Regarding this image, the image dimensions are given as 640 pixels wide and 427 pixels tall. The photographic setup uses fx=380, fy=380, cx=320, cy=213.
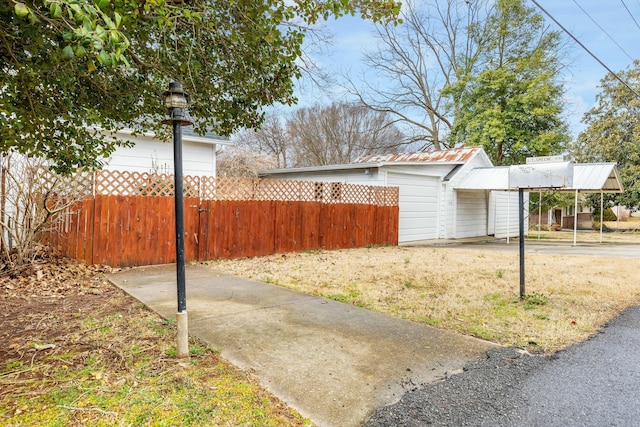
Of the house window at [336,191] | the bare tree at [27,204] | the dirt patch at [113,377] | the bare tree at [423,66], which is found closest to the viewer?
the dirt patch at [113,377]

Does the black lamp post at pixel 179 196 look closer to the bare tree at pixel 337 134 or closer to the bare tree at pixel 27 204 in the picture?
the bare tree at pixel 27 204

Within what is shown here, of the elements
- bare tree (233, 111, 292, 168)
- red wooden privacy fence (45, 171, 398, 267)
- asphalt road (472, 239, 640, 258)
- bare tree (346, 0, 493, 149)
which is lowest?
asphalt road (472, 239, 640, 258)

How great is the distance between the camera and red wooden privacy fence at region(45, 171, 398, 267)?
6.26 meters

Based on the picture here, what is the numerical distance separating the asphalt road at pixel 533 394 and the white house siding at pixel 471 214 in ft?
37.3

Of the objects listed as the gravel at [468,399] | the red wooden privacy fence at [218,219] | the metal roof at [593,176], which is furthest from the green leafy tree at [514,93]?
the gravel at [468,399]

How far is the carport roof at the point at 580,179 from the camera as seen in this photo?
1149 centimetres

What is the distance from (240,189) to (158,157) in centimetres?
271

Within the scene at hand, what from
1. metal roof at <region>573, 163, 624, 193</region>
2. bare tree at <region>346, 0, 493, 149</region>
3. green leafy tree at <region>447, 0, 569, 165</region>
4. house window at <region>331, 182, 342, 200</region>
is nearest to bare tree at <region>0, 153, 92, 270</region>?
house window at <region>331, 182, 342, 200</region>

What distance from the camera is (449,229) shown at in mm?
13836

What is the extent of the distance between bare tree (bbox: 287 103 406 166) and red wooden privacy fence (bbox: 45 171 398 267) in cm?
1404

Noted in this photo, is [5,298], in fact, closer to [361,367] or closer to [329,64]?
[361,367]

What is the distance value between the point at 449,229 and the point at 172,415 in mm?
13017

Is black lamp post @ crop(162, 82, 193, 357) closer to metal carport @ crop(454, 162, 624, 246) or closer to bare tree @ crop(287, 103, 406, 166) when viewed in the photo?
metal carport @ crop(454, 162, 624, 246)

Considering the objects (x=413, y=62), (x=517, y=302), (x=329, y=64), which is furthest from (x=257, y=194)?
(x=413, y=62)
